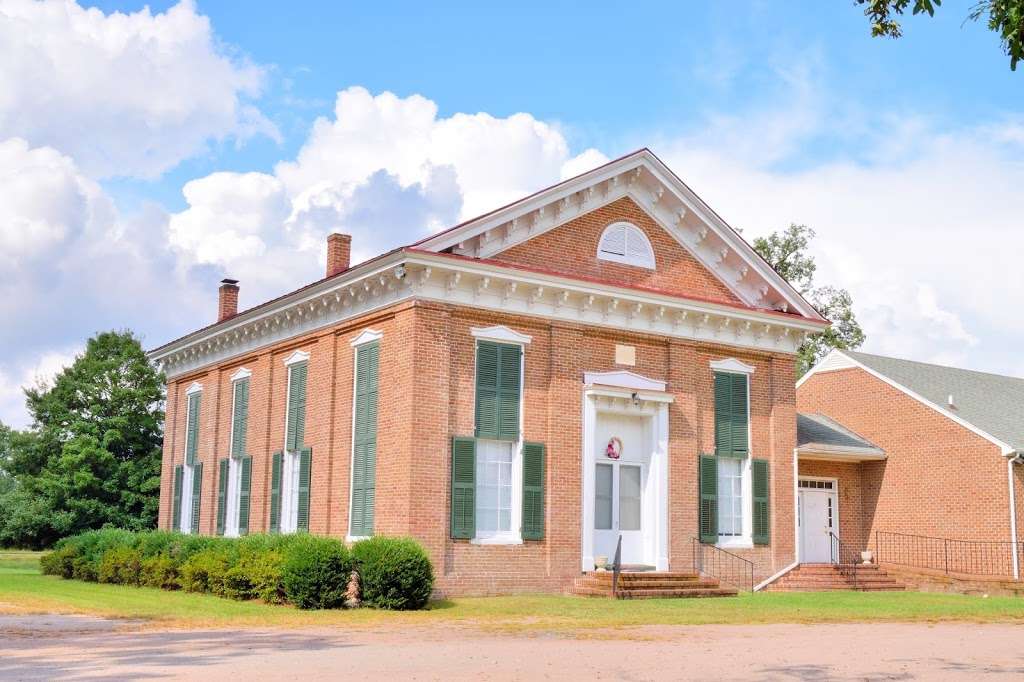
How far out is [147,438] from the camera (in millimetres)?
47500

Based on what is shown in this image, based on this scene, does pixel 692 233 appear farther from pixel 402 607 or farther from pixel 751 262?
pixel 402 607

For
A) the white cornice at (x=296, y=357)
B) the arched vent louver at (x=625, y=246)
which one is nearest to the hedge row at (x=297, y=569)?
the white cornice at (x=296, y=357)

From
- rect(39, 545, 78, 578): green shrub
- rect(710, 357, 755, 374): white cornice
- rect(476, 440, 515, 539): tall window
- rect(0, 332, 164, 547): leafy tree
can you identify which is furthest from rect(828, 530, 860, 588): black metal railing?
rect(0, 332, 164, 547): leafy tree

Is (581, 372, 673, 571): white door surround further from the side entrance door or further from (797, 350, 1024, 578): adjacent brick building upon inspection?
(797, 350, 1024, 578): adjacent brick building

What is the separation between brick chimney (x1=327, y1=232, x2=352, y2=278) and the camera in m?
Answer: 26.1

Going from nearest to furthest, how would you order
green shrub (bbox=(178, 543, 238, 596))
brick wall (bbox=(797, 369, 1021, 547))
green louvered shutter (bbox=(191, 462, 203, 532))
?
green shrub (bbox=(178, 543, 238, 596)) < brick wall (bbox=(797, 369, 1021, 547)) < green louvered shutter (bbox=(191, 462, 203, 532))

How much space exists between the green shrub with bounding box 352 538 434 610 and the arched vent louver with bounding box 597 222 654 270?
26.1 feet

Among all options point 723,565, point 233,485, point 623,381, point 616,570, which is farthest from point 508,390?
point 233,485

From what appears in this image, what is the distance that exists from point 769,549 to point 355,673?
52.7 feet

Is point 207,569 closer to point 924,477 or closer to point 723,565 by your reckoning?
point 723,565

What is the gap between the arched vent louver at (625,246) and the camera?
23.5 meters

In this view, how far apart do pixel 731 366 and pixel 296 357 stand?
30.9 ft

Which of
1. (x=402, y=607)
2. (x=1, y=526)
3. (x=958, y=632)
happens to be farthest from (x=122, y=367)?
(x=958, y=632)

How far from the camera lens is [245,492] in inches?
1046
